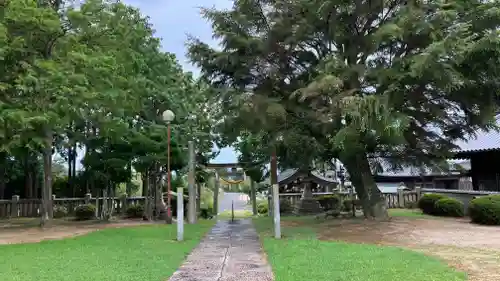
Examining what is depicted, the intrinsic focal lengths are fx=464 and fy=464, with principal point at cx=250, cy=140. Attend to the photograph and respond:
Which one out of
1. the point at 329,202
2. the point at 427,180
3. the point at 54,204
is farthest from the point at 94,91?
the point at 427,180

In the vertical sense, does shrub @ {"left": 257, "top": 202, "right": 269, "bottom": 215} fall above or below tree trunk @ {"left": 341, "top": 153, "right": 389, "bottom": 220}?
below

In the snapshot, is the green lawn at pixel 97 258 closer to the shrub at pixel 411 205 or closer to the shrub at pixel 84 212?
the shrub at pixel 84 212

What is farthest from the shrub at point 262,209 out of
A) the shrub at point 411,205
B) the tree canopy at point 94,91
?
the shrub at point 411,205

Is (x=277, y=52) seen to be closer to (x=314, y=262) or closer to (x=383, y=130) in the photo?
(x=383, y=130)

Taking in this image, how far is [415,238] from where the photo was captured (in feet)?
37.9

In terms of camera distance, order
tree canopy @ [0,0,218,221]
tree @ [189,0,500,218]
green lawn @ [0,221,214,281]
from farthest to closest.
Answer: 1. tree canopy @ [0,0,218,221]
2. tree @ [189,0,500,218]
3. green lawn @ [0,221,214,281]

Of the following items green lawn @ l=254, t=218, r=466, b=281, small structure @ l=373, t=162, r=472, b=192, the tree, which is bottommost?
green lawn @ l=254, t=218, r=466, b=281

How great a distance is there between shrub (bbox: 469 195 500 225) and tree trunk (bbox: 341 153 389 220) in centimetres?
272

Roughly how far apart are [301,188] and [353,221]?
1165cm

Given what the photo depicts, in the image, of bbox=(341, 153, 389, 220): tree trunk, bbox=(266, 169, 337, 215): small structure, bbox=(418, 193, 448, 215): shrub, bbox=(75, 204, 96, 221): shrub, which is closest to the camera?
bbox=(341, 153, 389, 220): tree trunk

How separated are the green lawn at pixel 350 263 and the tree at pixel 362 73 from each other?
348cm

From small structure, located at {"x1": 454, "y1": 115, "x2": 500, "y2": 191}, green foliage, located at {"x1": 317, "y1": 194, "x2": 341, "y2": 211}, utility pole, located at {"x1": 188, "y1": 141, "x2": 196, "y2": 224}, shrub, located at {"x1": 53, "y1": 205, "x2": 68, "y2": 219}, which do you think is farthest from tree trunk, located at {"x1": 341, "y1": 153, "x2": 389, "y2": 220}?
shrub, located at {"x1": 53, "y1": 205, "x2": 68, "y2": 219}

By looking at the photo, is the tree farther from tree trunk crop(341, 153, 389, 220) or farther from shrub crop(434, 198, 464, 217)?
shrub crop(434, 198, 464, 217)

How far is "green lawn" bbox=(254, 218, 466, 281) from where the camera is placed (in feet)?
22.1
